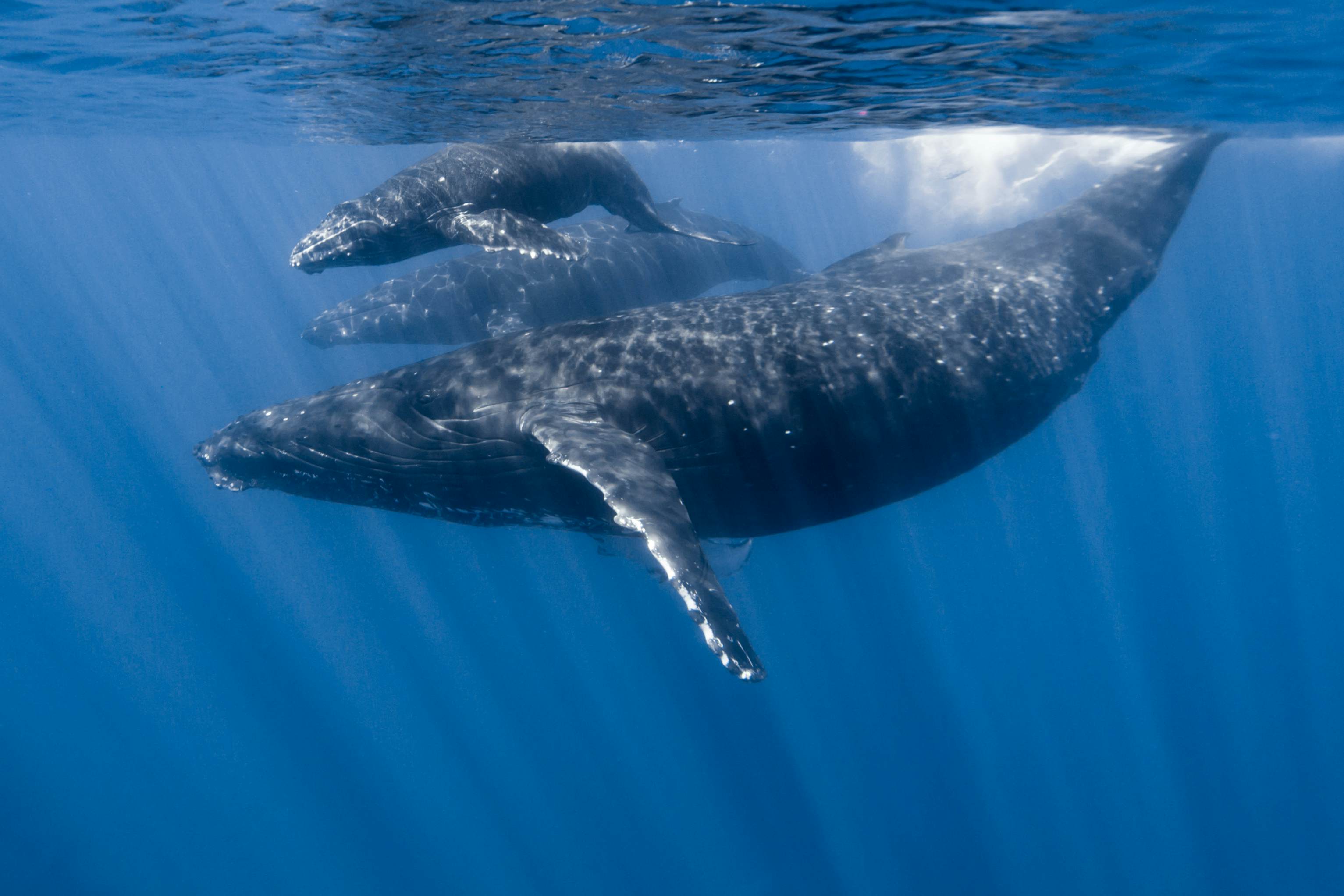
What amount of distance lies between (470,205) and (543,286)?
4079 millimetres

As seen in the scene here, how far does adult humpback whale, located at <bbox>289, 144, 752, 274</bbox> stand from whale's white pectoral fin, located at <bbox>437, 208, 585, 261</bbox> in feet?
0.04

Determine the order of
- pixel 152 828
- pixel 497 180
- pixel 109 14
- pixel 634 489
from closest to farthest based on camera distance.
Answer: pixel 634 489, pixel 497 180, pixel 109 14, pixel 152 828

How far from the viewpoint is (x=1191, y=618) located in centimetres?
2753

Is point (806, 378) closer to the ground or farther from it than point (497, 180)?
closer to the ground

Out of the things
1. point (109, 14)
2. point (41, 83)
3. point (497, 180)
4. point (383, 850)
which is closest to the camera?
point (497, 180)

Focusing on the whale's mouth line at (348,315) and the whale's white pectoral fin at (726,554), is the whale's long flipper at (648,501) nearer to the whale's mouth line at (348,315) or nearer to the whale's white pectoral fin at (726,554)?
the whale's white pectoral fin at (726,554)

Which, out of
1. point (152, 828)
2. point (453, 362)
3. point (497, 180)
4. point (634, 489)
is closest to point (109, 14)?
point (497, 180)

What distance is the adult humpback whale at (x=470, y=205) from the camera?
28.8 feet

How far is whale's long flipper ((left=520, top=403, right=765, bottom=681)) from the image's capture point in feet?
14.8

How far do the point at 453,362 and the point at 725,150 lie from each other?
32.1 metres

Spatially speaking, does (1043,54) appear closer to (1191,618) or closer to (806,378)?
(806,378)

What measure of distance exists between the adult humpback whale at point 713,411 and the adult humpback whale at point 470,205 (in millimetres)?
1714

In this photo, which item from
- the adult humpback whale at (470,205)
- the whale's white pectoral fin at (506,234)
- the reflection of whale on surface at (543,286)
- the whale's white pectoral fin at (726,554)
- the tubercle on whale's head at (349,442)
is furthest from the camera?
the reflection of whale on surface at (543,286)

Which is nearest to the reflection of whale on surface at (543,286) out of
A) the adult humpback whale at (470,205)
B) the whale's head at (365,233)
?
the adult humpback whale at (470,205)
